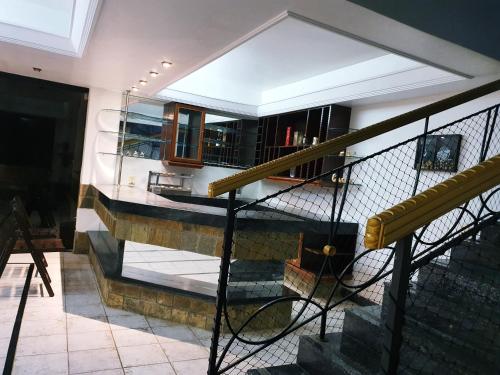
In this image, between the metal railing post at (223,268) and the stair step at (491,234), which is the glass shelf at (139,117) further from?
the stair step at (491,234)

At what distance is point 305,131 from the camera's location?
16.2 feet

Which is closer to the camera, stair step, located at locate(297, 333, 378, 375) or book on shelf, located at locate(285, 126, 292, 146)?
stair step, located at locate(297, 333, 378, 375)

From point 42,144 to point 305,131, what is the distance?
343 cm

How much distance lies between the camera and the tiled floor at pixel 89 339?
7.33 ft

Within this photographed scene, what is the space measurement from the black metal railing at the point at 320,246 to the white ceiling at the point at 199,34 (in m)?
0.62

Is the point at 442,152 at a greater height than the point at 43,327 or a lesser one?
greater

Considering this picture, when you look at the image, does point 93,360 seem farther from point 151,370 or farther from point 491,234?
point 491,234

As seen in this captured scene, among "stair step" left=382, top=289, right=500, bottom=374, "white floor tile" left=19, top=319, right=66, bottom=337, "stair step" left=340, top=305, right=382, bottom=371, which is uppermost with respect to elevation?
"stair step" left=382, top=289, right=500, bottom=374

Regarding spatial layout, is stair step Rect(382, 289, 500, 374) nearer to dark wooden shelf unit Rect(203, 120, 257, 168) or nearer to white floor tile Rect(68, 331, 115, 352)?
white floor tile Rect(68, 331, 115, 352)

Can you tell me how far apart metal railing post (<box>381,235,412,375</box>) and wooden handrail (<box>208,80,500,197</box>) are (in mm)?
861

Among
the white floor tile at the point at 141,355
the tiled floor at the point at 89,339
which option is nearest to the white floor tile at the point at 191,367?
the tiled floor at the point at 89,339

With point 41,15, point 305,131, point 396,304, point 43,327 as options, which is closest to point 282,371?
point 396,304

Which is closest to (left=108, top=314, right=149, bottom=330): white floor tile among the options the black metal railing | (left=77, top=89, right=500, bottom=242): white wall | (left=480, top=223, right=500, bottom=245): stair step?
the black metal railing

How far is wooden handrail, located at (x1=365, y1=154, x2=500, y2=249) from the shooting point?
0.69 meters
